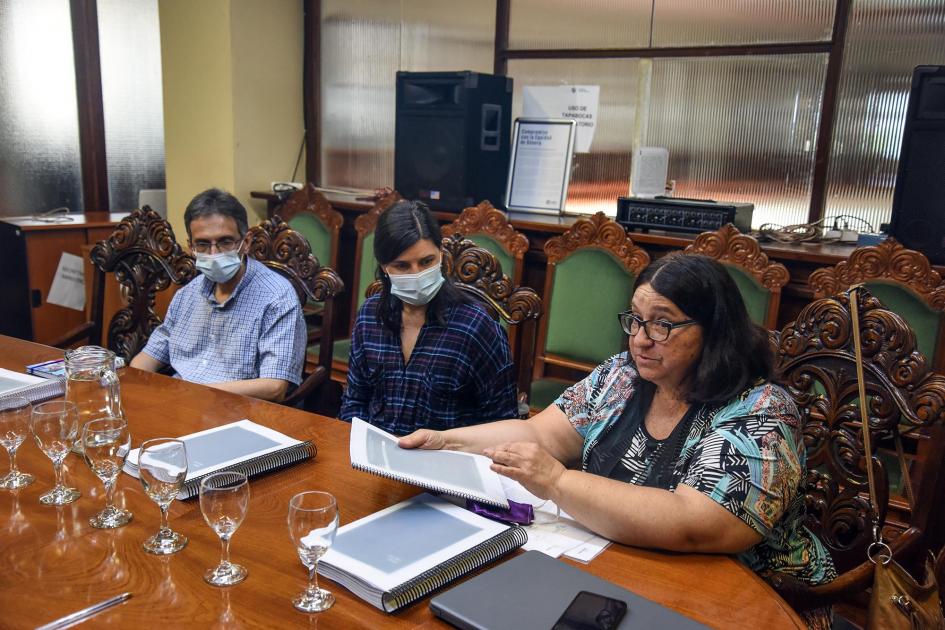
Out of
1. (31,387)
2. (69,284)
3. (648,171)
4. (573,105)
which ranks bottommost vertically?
(69,284)

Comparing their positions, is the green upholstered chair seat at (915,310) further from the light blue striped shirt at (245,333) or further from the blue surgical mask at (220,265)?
the blue surgical mask at (220,265)

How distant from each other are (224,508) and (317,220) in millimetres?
2715

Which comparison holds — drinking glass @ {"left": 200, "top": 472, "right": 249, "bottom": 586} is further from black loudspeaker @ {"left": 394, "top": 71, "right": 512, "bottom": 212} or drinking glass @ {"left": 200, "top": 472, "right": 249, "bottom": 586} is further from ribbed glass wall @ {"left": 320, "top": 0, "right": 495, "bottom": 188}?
ribbed glass wall @ {"left": 320, "top": 0, "right": 495, "bottom": 188}

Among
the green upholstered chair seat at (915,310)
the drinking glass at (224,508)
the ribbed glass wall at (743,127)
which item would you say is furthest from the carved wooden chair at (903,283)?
the drinking glass at (224,508)

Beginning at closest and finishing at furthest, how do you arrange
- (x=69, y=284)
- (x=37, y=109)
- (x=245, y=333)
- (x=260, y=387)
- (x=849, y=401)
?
(x=849, y=401)
(x=260, y=387)
(x=245, y=333)
(x=69, y=284)
(x=37, y=109)

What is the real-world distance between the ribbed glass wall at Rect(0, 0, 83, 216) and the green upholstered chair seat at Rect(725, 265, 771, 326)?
142 inches

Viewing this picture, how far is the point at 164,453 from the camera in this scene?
117 cm

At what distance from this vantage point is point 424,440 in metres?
1.51

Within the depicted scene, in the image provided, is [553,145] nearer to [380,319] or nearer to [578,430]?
[380,319]

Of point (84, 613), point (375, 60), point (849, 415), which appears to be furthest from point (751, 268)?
point (375, 60)

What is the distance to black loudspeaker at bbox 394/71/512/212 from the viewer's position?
3.46 meters

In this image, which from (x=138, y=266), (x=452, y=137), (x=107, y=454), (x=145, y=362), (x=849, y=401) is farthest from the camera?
(x=452, y=137)

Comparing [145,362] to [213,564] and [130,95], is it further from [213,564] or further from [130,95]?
[130,95]

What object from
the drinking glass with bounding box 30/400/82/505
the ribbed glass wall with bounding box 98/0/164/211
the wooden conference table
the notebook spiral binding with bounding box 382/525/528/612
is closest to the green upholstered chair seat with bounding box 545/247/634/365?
the wooden conference table
